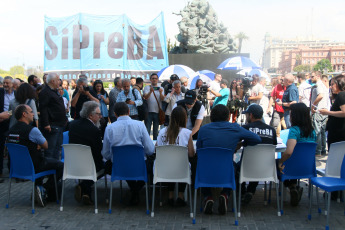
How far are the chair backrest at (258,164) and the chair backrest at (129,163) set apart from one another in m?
1.32

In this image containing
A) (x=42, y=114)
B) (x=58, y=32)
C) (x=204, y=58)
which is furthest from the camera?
(x=204, y=58)

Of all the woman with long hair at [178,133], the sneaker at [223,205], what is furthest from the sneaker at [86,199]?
the sneaker at [223,205]

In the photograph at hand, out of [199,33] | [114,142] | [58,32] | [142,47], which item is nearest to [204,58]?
[199,33]

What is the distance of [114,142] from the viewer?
495 cm

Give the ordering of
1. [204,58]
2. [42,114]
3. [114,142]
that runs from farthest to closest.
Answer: [204,58], [42,114], [114,142]

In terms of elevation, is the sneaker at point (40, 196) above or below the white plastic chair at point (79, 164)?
below

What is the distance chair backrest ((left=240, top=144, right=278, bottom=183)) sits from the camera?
4492 millimetres

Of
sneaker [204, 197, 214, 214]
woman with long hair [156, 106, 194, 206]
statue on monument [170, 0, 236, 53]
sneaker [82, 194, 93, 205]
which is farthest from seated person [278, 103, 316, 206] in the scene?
statue on monument [170, 0, 236, 53]

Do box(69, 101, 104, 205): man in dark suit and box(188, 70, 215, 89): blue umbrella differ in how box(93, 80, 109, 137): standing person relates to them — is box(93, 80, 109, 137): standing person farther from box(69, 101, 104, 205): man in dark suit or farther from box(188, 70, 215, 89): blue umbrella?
box(188, 70, 215, 89): blue umbrella

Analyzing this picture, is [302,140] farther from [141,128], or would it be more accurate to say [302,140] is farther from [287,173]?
[141,128]

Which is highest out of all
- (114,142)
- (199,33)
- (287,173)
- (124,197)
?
(199,33)

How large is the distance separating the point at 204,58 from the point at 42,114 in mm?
13707

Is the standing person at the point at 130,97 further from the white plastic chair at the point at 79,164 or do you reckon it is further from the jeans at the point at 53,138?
the white plastic chair at the point at 79,164

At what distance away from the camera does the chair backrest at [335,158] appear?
4523mm
